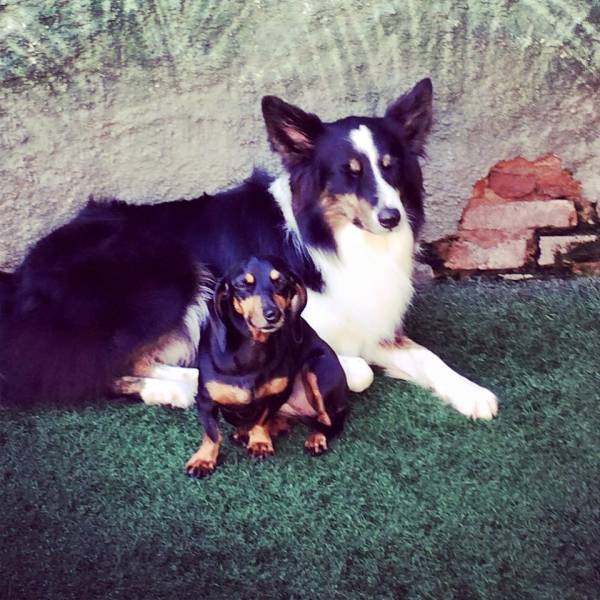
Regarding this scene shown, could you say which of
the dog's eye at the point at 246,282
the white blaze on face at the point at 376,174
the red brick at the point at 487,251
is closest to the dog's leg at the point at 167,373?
the dog's eye at the point at 246,282

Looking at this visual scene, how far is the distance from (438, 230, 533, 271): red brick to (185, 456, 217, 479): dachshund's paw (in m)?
1.62

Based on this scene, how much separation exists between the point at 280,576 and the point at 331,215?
3.76 feet

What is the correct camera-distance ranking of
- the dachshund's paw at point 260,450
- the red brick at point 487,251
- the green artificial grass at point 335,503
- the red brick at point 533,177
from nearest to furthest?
the green artificial grass at point 335,503
the dachshund's paw at point 260,450
the red brick at point 533,177
the red brick at point 487,251

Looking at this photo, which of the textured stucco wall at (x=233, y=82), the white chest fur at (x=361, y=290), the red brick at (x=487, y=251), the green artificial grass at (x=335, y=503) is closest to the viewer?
the green artificial grass at (x=335, y=503)

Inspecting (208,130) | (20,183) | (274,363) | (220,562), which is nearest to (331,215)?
(274,363)

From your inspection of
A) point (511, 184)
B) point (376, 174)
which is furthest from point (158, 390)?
point (511, 184)

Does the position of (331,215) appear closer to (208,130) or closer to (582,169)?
(208,130)

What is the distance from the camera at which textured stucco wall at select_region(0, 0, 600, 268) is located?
9.87 ft

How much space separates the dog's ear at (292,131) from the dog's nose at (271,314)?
70 cm

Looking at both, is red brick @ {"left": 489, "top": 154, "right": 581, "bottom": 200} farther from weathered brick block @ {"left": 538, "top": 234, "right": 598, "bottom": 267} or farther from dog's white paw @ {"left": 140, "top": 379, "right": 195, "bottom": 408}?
dog's white paw @ {"left": 140, "top": 379, "right": 195, "bottom": 408}

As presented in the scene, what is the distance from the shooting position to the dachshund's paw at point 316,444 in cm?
235

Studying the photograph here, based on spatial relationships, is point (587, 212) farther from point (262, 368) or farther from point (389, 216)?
point (262, 368)

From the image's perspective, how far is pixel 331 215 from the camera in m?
2.58

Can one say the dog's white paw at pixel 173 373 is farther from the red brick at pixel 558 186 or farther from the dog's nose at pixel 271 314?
the red brick at pixel 558 186
